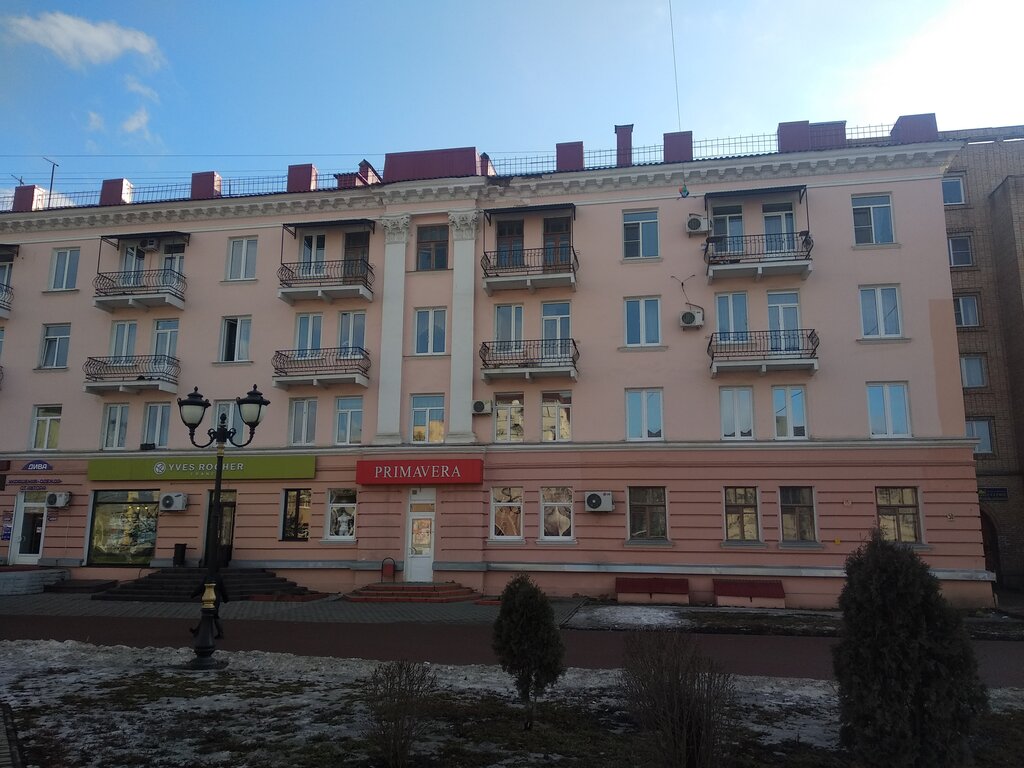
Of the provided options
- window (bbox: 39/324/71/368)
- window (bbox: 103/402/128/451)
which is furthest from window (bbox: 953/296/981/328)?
window (bbox: 39/324/71/368)

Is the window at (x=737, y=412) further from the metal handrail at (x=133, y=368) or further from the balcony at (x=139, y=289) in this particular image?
the balcony at (x=139, y=289)

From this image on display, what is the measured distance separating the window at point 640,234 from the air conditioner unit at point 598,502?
8.02m

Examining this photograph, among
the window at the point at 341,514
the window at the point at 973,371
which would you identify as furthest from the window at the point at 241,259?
the window at the point at 973,371

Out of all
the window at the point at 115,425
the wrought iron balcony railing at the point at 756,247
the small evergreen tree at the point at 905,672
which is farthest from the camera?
the window at the point at 115,425

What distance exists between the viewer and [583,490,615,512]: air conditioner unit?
21891 mm

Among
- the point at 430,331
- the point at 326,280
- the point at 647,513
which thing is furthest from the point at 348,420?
the point at 647,513

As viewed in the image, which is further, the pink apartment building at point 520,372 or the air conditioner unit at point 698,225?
the air conditioner unit at point 698,225

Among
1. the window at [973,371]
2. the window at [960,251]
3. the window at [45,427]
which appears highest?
the window at [960,251]

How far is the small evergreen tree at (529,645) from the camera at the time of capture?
8.01 meters

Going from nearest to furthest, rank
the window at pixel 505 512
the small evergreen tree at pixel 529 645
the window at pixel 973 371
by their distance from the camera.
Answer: the small evergreen tree at pixel 529 645 → the window at pixel 505 512 → the window at pixel 973 371

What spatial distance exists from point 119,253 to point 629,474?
67.4 feet

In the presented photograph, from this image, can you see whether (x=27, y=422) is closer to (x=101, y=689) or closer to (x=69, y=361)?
(x=69, y=361)

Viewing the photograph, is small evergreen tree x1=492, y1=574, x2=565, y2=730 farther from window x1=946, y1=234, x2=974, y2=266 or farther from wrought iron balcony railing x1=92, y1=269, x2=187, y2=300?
window x1=946, y1=234, x2=974, y2=266

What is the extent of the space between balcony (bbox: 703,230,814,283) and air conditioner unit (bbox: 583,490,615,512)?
776cm
